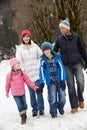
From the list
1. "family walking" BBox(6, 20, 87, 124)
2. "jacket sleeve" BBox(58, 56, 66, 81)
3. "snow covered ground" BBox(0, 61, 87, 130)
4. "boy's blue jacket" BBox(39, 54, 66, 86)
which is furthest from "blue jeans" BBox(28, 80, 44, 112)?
"jacket sleeve" BBox(58, 56, 66, 81)

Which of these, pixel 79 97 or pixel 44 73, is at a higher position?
pixel 44 73

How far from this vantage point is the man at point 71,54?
29.0 ft

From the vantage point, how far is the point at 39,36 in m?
31.8

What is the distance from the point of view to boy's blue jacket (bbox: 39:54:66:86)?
871 cm

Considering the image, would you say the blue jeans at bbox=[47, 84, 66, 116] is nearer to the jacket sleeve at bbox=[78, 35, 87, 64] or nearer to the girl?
the girl

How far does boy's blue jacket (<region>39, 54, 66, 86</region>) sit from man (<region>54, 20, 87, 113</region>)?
0.22 metres

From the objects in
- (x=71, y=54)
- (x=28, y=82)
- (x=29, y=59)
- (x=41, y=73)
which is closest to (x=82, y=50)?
(x=71, y=54)

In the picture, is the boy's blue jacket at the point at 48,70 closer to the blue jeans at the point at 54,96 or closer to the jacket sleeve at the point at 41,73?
the jacket sleeve at the point at 41,73

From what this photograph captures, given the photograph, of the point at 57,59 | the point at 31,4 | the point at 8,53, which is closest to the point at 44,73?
the point at 57,59

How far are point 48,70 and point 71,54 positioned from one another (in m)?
0.59

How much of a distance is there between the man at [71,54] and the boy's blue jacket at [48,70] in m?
0.22

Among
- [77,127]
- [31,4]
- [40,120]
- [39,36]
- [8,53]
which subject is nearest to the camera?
[77,127]

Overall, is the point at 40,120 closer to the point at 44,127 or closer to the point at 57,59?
the point at 44,127

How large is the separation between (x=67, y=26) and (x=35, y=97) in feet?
5.48
